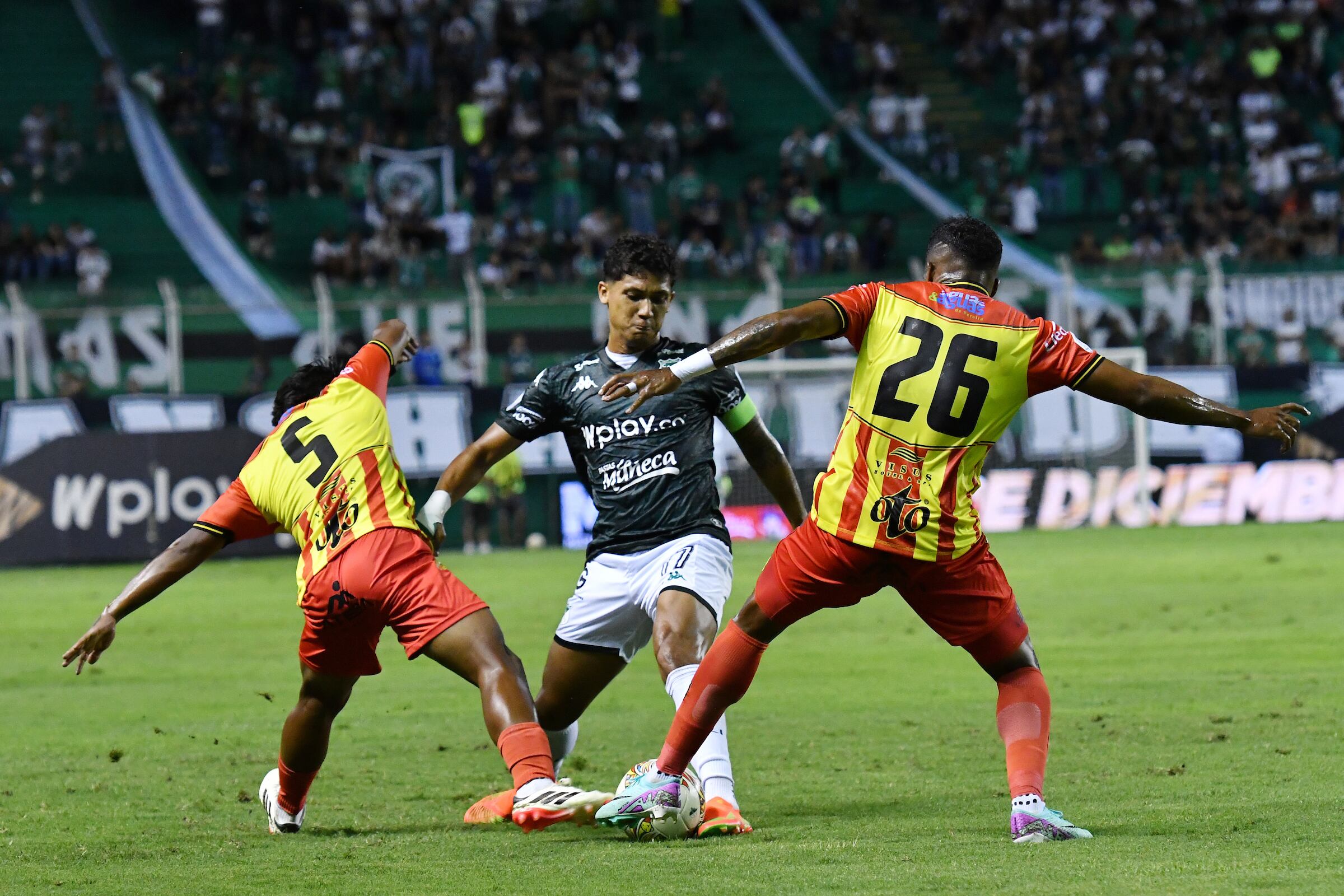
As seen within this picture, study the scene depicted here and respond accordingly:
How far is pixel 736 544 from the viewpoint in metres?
22.7

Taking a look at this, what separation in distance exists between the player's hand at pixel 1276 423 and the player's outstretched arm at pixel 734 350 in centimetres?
147

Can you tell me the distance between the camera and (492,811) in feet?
22.3

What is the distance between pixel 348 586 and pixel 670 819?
149 cm

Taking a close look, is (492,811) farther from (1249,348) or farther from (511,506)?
(1249,348)

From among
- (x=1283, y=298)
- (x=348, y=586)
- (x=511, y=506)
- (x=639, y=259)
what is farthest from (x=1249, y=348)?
(x=348, y=586)

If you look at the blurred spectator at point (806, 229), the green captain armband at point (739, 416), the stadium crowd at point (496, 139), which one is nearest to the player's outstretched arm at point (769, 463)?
the green captain armband at point (739, 416)

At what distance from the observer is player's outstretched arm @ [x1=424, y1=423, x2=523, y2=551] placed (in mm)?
7070

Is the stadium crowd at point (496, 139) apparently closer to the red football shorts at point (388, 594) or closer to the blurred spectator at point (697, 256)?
the blurred spectator at point (697, 256)

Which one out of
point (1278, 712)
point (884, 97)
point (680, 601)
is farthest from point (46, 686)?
point (884, 97)

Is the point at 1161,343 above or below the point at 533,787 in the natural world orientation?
below

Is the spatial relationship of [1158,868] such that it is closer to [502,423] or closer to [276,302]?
[502,423]

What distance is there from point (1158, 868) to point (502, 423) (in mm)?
3410

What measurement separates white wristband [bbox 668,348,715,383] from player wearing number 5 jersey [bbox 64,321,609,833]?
49.6 inches

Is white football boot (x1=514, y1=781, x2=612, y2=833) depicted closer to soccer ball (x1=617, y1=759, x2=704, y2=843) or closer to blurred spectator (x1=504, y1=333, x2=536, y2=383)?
soccer ball (x1=617, y1=759, x2=704, y2=843)
